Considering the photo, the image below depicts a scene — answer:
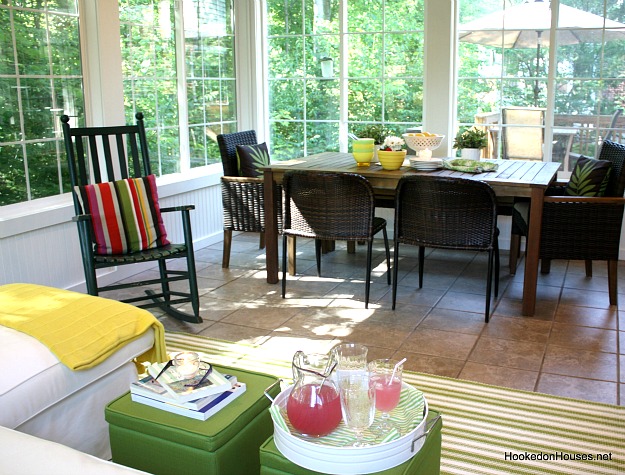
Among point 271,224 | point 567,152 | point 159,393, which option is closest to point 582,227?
point 567,152

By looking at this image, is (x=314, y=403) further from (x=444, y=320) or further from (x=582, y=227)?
(x=582, y=227)

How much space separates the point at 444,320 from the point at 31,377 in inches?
96.5

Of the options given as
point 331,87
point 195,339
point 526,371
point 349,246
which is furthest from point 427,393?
point 331,87

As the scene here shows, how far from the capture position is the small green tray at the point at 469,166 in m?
4.20

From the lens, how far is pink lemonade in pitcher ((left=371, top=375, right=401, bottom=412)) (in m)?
1.83

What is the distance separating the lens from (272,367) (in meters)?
3.37

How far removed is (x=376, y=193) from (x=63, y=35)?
2.32m

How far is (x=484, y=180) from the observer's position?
391 cm

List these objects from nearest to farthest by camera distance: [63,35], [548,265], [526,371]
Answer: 1. [526,371]
2. [63,35]
3. [548,265]

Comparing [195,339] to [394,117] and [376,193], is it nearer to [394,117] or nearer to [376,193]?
[376,193]

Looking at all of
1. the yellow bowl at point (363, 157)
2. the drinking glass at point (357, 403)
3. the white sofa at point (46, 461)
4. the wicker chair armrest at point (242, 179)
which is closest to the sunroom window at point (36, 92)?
the wicker chair armrest at point (242, 179)

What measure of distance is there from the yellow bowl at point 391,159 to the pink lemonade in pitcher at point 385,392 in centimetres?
267

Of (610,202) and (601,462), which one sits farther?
(610,202)

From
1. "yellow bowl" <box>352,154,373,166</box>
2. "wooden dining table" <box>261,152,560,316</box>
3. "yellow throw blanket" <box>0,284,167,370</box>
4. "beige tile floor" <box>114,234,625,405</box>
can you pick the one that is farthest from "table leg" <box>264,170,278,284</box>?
"yellow throw blanket" <box>0,284,167,370</box>
